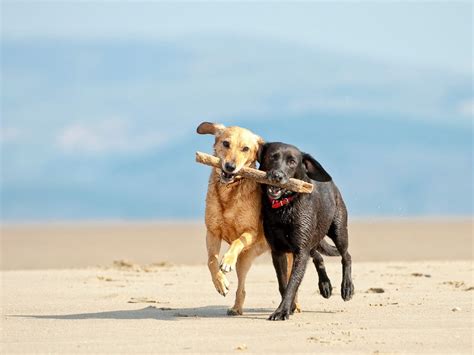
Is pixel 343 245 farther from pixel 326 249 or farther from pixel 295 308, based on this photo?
pixel 295 308

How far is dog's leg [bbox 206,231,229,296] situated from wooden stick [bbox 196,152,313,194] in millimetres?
666

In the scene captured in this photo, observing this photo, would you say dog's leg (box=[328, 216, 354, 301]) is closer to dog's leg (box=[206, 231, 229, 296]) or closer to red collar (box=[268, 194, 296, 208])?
red collar (box=[268, 194, 296, 208])

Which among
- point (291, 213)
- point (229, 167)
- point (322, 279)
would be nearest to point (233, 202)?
point (229, 167)

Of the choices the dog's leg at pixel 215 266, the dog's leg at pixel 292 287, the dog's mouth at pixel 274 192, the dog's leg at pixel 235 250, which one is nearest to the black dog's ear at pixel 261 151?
the dog's mouth at pixel 274 192

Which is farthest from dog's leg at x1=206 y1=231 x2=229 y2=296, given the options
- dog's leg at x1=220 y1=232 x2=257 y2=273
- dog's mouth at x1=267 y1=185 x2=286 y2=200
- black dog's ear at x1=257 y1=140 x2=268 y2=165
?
black dog's ear at x1=257 y1=140 x2=268 y2=165

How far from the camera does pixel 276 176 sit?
9641mm

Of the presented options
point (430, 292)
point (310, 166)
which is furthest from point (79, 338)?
point (430, 292)

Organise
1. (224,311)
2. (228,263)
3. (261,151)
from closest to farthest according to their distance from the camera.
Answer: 1. (228,263)
2. (261,151)
3. (224,311)

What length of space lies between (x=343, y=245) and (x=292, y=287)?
1492mm

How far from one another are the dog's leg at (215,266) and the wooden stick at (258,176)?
26.2 inches

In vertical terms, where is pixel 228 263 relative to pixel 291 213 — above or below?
below

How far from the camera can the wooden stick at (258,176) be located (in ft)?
32.1

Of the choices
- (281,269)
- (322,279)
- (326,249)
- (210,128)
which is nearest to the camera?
(281,269)

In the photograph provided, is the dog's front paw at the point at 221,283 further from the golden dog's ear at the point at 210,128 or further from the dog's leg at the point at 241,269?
the golden dog's ear at the point at 210,128
